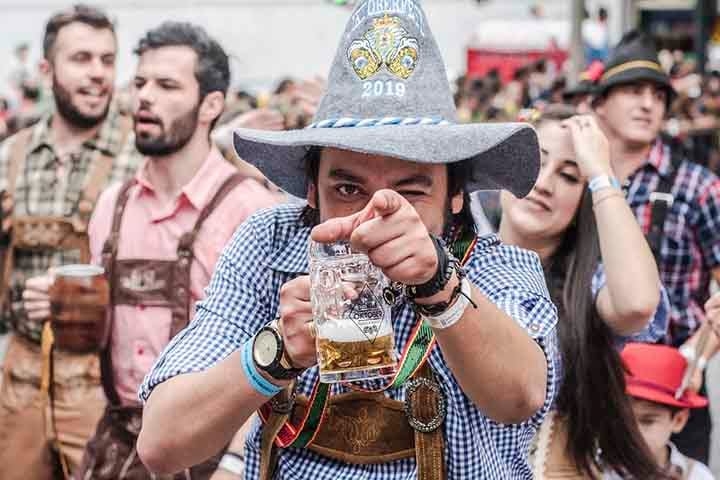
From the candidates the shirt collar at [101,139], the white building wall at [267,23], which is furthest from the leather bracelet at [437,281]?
the white building wall at [267,23]

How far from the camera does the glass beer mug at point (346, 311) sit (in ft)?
6.89

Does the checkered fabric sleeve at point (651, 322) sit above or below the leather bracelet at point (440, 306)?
below

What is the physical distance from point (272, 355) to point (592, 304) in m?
1.83

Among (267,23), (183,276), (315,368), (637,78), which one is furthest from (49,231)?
(267,23)

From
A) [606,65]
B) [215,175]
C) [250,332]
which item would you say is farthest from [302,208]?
[606,65]

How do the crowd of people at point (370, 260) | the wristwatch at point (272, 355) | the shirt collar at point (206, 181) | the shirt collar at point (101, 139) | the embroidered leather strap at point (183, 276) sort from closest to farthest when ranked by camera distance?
1. the wristwatch at point (272, 355)
2. the crowd of people at point (370, 260)
3. the embroidered leather strap at point (183, 276)
4. the shirt collar at point (206, 181)
5. the shirt collar at point (101, 139)

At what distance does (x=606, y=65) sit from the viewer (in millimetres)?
6461

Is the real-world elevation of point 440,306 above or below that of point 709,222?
above

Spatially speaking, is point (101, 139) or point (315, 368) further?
point (101, 139)

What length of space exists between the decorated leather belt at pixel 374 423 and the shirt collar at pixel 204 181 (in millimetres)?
2068

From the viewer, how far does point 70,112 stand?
5742 millimetres

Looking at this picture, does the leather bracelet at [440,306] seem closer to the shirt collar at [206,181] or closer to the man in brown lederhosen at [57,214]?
the shirt collar at [206,181]

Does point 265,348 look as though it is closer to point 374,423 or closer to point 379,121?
point 374,423

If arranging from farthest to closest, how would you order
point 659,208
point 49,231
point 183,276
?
1. point 659,208
2. point 49,231
3. point 183,276
